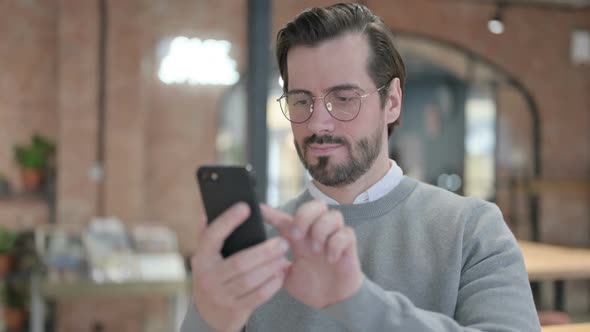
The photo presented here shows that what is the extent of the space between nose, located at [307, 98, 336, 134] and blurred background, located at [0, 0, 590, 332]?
2578mm

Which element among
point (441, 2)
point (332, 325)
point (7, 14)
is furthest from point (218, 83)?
point (332, 325)

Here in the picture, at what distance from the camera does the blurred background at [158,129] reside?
5.41 meters

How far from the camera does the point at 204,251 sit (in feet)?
2.88

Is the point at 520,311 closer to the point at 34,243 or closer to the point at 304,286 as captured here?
the point at 304,286

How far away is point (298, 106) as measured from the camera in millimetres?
1268

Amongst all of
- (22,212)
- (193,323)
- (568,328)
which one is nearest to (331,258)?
(193,323)

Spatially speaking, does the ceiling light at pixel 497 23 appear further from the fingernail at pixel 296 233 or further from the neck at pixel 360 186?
the fingernail at pixel 296 233

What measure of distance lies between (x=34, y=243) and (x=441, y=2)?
4554 millimetres

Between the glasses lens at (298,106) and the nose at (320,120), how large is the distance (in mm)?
20

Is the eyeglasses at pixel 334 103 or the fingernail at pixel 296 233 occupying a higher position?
the eyeglasses at pixel 334 103

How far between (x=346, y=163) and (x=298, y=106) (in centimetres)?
12

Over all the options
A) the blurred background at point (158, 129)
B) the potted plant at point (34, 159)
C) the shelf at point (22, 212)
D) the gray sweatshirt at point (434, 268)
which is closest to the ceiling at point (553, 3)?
the blurred background at point (158, 129)

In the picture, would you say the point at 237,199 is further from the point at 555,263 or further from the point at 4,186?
the point at 4,186

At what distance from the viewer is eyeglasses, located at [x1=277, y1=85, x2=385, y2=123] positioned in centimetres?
122
